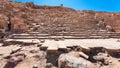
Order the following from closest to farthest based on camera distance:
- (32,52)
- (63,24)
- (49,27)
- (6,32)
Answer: (32,52), (6,32), (49,27), (63,24)

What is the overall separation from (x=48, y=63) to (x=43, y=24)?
7931 millimetres

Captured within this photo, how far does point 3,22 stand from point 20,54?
19.9 ft

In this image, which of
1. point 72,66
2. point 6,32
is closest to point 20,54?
point 72,66

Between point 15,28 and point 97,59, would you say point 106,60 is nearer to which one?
point 97,59

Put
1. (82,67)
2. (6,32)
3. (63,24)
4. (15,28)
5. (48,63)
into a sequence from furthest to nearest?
(63,24), (15,28), (6,32), (48,63), (82,67)

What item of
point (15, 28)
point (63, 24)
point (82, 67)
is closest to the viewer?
point (82, 67)

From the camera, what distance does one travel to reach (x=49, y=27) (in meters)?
11.6

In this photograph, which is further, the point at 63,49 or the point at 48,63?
the point at 63,49

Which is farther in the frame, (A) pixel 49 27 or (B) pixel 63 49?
(A) pixel 49 27

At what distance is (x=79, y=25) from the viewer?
493 inches

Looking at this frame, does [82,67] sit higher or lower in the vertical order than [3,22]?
lower

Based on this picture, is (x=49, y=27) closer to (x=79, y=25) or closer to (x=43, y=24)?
(x=43, y=24)

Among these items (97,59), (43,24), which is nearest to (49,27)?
(43,24)

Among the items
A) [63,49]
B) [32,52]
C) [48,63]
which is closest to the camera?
[48,63]
